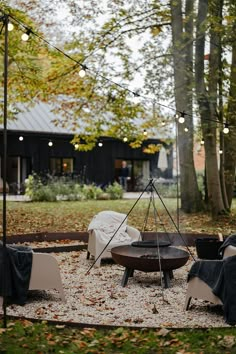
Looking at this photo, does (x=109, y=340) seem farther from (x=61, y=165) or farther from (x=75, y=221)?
(x=61, y=165)

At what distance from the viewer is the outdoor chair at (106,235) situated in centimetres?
811

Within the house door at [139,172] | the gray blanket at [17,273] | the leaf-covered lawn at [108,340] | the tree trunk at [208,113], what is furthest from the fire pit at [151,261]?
the house door at [139,172]

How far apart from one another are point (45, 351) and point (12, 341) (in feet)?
1.27

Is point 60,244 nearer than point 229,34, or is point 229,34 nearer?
point 60,244

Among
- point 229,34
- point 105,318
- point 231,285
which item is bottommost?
point 105,318

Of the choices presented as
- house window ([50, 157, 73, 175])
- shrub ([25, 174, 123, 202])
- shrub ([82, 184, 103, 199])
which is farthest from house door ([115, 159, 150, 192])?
shrub ([82, 184, 103, 199])

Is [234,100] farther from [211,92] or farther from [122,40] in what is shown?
[122,40]

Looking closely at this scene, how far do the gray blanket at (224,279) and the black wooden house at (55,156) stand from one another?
1748 cm

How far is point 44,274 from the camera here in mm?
5828

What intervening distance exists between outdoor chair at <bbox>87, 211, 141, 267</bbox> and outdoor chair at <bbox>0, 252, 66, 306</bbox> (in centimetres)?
190

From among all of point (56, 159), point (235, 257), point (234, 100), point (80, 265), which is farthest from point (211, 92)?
point (56, 159)

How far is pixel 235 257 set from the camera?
509 cm

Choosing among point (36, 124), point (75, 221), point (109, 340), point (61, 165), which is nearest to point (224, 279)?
point (109, 340)

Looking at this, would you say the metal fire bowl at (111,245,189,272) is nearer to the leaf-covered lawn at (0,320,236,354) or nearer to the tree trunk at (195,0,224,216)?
the leaf-covered lawn at (0,320,236,354)
